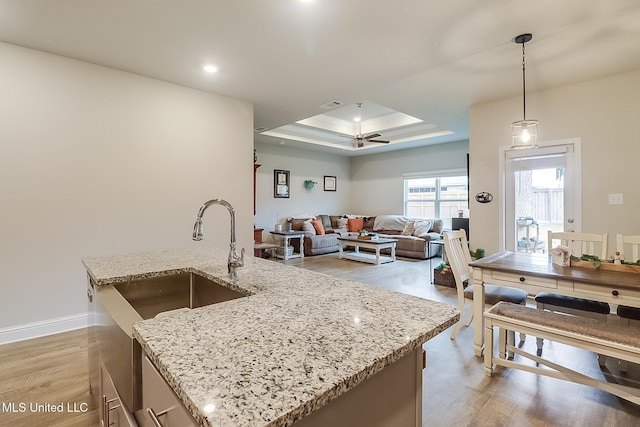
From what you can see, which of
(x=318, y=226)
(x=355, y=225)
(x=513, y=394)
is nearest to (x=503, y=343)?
(x=513, y=394)

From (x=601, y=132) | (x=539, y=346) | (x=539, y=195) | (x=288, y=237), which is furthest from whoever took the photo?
(x=288, y=237)

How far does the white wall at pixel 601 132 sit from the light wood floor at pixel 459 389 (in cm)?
193

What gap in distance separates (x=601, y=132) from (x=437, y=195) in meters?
4.25

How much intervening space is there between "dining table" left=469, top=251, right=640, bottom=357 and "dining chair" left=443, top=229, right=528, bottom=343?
183 mm

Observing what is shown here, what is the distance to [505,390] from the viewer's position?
1959 millimetres

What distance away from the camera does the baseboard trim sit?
2.69 meters

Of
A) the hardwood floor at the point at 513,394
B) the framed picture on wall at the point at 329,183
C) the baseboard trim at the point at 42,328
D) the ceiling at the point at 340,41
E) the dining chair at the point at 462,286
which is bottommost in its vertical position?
the hardwood floor at the point at 513,394

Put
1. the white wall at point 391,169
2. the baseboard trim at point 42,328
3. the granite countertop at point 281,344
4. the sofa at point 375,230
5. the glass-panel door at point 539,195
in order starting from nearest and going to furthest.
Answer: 1. the granite countertop at point 281,344
2. the baseboard trim at point 42,328
3. the glass-panel door at point 539,195
4. the sofa at point 375,230
5. the white wall at point 391,169

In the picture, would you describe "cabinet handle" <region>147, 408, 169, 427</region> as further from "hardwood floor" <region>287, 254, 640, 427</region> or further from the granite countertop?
"hardwood floor" <region>287, 254, 640, 427</region>

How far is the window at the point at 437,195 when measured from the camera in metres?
7.29

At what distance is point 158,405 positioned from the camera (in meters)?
0.73

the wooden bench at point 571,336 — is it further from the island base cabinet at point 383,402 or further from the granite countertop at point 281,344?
the island base cabinet at point 383,402

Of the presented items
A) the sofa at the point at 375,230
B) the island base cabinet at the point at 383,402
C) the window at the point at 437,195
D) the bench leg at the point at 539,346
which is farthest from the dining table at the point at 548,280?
the window at the point at 437,195

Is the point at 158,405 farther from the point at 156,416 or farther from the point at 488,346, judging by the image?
the point at 488,346
